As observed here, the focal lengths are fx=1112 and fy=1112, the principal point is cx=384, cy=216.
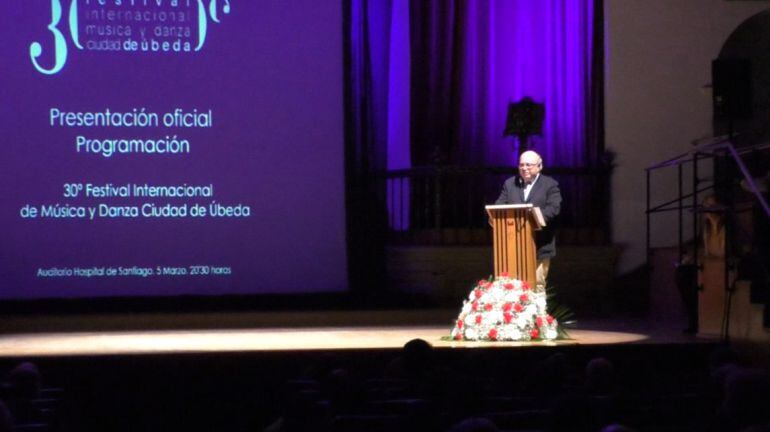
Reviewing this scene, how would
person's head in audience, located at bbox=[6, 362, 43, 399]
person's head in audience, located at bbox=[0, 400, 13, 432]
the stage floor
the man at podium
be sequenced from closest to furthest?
1. person's head in audience, located at bbox=[0, 400, 13, 432]
2. person's head in audience, located at bbox=[6, 362, 43, 399]
3. the stage floor
4. the man at podium

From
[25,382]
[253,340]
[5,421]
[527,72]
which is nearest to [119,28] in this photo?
[253,340]

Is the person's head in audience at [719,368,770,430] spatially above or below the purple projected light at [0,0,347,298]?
below

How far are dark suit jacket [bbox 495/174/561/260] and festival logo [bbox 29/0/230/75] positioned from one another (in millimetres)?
3531

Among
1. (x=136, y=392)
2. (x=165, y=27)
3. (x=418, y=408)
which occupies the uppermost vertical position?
(x=165, y=27)

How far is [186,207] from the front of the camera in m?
9.98

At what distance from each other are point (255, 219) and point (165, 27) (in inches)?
74.5

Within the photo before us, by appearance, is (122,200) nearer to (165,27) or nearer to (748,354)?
(165,27)

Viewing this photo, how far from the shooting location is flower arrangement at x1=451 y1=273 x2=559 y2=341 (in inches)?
294

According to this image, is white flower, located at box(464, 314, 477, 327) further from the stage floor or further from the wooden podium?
the wooden podium

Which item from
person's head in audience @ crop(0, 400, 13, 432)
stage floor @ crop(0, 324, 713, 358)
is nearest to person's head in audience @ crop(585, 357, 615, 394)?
person's head in audience @ crop(0, 400, 13, 432)

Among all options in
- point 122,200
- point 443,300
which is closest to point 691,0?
point 443,300

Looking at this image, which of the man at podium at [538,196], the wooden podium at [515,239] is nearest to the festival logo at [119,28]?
the man at podium at [538,196]

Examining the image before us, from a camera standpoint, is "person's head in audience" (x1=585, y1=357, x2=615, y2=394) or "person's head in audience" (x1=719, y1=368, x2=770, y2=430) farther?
"person's head in audience" (x1=585, y1=357, x2=615, y2=394)

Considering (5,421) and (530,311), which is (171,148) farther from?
(5,421)
